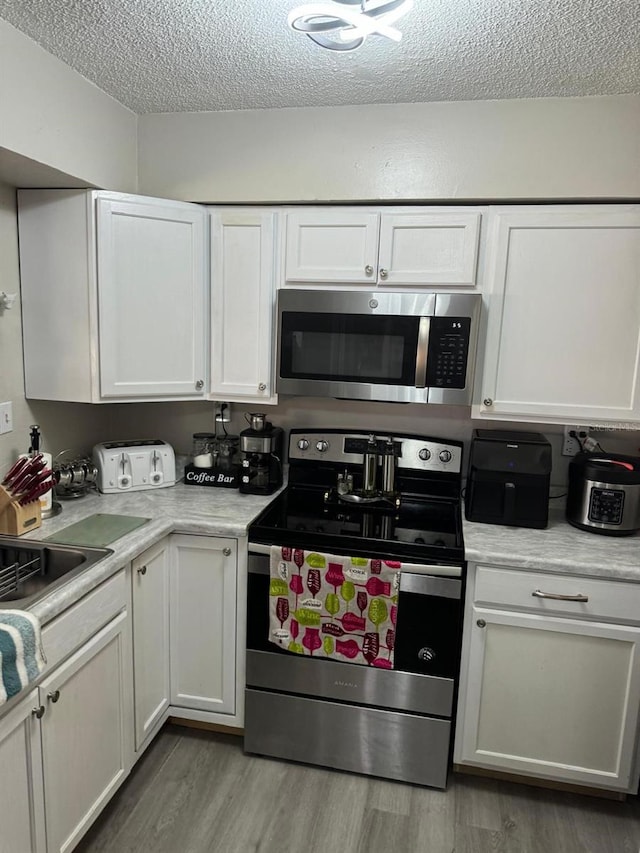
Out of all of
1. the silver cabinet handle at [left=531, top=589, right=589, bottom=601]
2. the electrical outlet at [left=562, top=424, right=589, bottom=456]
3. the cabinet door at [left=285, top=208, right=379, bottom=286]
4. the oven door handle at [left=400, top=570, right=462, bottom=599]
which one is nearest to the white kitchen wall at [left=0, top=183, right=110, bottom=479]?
the cabinet door at [left=285, top=208, right=379, bottom=286]

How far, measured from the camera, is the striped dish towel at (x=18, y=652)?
4.09 feet

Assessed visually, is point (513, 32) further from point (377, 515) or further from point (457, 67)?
point (377, 515)

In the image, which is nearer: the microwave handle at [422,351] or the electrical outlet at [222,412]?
the microwave handle at [422,351]

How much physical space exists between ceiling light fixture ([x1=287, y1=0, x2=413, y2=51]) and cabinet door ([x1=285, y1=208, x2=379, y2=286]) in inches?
34.1

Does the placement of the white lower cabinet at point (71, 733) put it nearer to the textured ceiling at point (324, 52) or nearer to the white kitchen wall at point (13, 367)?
the white kitchen wall at point (13, 367)

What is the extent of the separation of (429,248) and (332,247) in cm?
36

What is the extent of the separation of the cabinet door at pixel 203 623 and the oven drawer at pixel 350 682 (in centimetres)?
12

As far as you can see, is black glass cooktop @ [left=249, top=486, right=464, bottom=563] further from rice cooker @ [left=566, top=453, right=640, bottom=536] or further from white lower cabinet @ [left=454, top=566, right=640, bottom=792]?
rice cooker @ [left=566, top=453, right=640, bottom=536]

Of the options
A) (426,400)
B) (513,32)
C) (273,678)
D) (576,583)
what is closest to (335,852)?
(273,678)

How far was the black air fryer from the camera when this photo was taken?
2.12 meters

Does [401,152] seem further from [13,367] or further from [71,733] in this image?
[71,733]

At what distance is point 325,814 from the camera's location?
6.44 feet


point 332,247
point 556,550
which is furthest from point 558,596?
point 332,247

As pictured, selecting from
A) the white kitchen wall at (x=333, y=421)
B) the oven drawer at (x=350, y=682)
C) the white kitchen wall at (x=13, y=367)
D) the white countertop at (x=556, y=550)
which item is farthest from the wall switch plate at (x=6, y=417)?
the white countertop at (x=556, y=550)
